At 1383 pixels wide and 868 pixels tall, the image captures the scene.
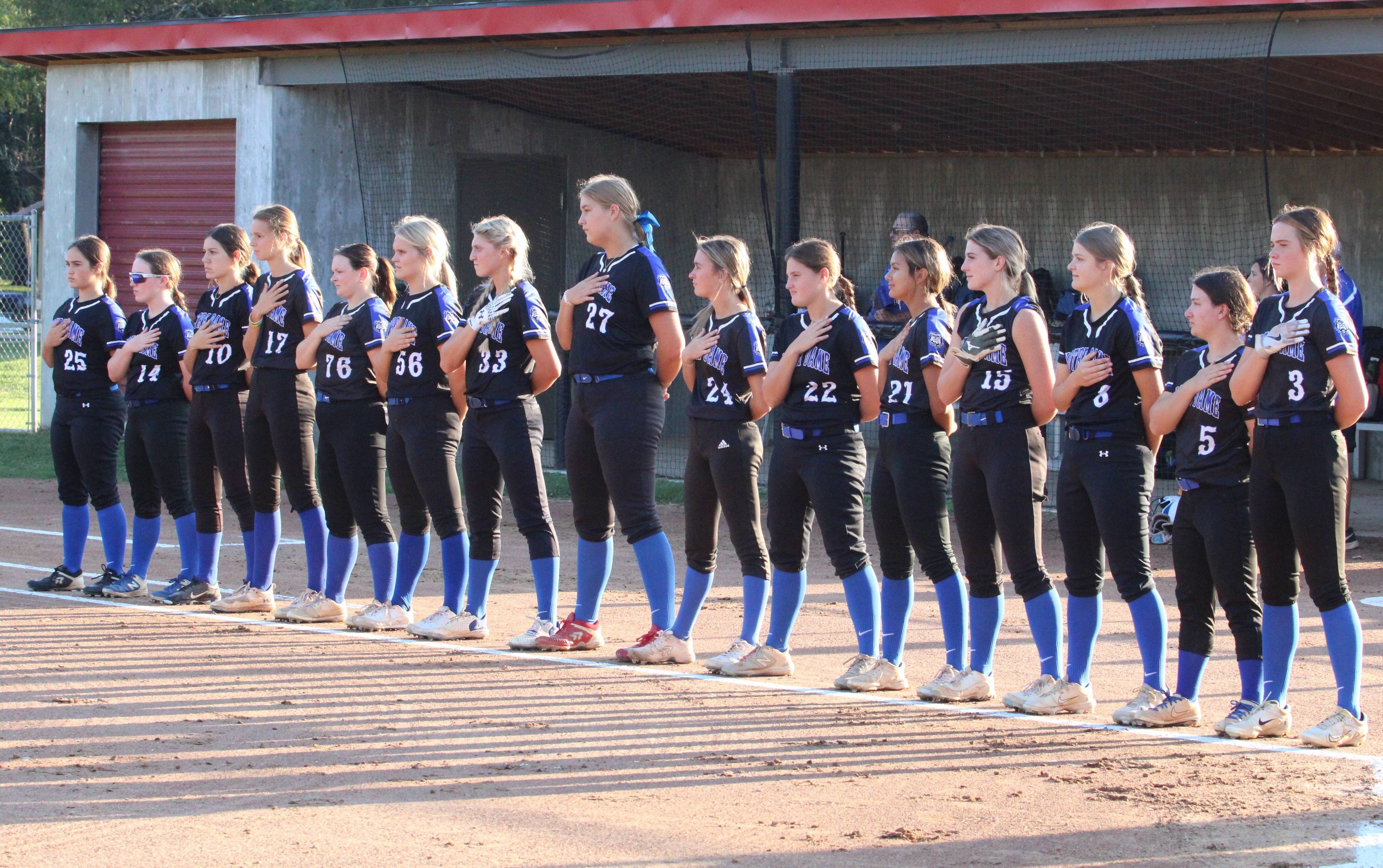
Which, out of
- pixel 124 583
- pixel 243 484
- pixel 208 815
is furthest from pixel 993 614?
pixel 124 583

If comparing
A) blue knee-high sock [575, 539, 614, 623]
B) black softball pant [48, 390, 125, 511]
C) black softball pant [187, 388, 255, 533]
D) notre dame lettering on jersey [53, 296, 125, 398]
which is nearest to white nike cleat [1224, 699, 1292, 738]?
blue knee-high sock [575, 539, 614, 623]

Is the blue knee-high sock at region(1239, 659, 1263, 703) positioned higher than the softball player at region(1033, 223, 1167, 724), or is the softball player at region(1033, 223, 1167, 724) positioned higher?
the softball player at region(1033, 223, 1167, 724)

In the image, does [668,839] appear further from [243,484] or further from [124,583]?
[124,583]

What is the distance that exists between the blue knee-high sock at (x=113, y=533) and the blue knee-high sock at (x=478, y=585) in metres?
2.26

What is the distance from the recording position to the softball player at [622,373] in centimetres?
618

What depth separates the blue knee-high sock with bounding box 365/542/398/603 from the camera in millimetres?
7027

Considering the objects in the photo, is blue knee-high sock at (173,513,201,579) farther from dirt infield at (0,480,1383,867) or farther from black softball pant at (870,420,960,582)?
black softball pant at (870,420,960,582)

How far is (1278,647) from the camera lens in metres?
5.12

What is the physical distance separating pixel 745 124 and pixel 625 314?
10286mm

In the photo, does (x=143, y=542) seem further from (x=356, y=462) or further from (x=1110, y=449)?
(x=1110, y=449)

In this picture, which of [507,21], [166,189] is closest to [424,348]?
[507,21]

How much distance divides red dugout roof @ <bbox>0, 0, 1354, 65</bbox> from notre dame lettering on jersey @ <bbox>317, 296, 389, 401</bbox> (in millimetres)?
5520

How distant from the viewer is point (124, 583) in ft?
25.8

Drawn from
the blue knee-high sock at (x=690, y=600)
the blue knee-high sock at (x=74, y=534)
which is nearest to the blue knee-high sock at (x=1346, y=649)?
the blue knee-high sock at (x=690, y=600)
